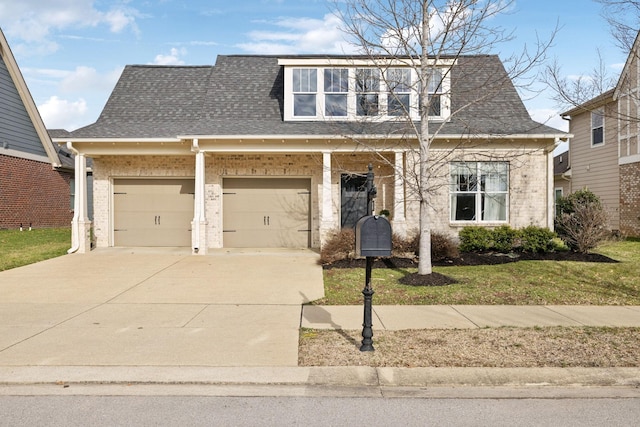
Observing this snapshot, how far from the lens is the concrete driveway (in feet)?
17.6

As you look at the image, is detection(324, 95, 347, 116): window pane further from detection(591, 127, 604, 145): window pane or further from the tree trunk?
detection(591, 127, 604, 145): window pane

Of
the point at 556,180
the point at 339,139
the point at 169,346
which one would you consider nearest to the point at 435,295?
the point at 169,346

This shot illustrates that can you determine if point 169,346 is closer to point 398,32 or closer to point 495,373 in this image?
point 495,373

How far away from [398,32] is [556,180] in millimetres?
21394

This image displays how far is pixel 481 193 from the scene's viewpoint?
48.2 ft

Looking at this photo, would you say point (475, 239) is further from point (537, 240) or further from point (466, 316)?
point (466, 316)

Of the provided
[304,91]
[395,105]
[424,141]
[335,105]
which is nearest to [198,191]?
[304,91]

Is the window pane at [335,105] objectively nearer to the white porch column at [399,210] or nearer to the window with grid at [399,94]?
the window with grid at [399,94]

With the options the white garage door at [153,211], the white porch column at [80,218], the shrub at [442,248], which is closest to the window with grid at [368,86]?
the shrub at [442,248]

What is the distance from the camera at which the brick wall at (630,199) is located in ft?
61.0

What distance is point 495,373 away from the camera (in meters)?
4.75

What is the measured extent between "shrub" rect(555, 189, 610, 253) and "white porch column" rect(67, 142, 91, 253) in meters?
13.7

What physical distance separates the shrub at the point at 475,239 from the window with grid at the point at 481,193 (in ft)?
3.47

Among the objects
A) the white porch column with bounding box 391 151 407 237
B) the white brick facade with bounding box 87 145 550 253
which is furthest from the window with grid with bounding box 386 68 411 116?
the white brick facade with bounding box 87 145 550 253
